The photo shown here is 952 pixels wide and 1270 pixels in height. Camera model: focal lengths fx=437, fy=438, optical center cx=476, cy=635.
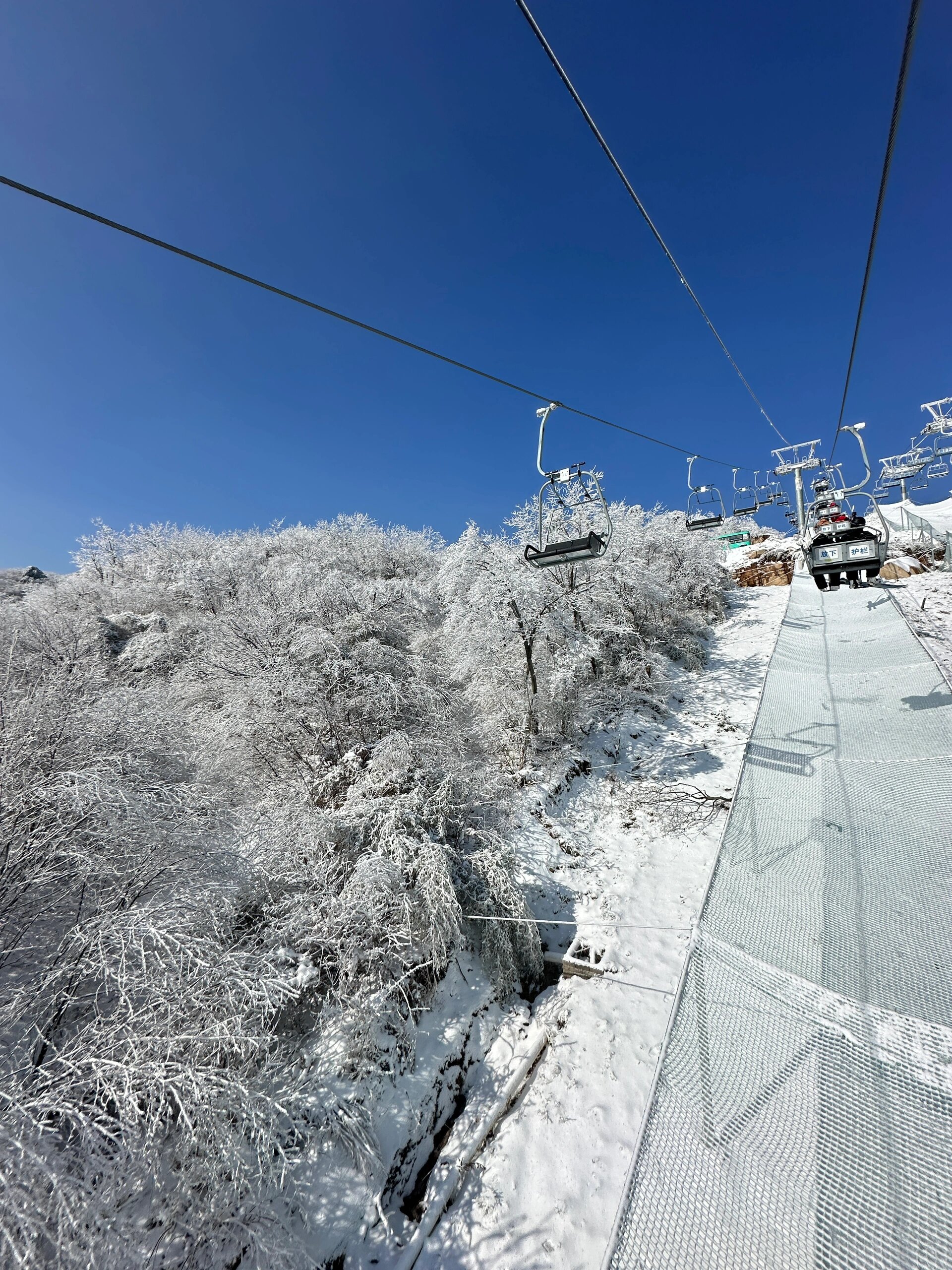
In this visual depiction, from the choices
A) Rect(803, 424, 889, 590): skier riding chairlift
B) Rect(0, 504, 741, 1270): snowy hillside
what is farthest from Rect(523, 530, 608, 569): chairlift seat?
Rect(0, 504, 741, 1270): snowy hillside

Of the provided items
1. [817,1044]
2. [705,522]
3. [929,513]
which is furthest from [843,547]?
[929,513]

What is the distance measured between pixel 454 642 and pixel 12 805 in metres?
9.80

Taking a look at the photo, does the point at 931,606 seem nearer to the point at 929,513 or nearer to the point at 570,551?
the point at 570,551

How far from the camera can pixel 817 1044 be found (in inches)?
104

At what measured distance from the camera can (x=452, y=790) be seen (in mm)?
8742

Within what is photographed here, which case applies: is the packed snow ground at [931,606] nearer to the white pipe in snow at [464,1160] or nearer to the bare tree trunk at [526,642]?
the bare tree trunk at [526,642]

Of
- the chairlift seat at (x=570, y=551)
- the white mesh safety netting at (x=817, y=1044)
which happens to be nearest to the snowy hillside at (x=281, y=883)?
the white mesh safety netting at (x=817, y=1044)

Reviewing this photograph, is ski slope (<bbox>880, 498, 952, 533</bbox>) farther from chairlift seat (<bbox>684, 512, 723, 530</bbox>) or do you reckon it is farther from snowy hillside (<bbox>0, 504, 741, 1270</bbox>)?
snowy hillside (<bbox>0, 504, 741, 1270</bbox>)

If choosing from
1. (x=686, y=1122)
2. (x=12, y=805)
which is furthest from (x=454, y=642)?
(x=686, y=1122)

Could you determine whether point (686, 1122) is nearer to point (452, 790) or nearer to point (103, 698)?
point (452, 790)

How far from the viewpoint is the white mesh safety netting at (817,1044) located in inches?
78.4

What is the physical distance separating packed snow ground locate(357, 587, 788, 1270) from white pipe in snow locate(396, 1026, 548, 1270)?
10 centimetres

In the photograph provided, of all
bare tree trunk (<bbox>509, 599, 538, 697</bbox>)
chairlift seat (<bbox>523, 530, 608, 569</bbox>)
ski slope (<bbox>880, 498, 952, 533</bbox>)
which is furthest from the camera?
ski slope (<bbox>880, 498, 952, 533</bbox>)

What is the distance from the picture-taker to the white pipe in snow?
180 inches
